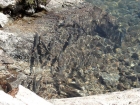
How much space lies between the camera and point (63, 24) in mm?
15773

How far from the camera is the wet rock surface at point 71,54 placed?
12.4 m

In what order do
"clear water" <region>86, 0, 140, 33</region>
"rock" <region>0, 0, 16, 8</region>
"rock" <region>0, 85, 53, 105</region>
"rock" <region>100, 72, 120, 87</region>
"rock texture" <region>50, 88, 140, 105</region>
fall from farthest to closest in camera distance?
"clear water" <region>86, 0, 140, 33</region>
"rock" <region>0, 0, 16, 8</region>
"rock" <region>100, 72, 120, 87</region>
"rock texture" <region>50, 88, 140, 105</region>
"rock" <region>0, 85, 53, 105</region>

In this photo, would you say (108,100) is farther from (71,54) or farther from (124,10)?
(124,10)

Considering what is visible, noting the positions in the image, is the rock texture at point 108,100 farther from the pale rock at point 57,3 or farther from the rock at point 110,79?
the pale rock at point 57,3

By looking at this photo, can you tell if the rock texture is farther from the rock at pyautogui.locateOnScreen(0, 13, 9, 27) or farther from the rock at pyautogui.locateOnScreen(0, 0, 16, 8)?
the rock at pyautogui.locateOnScreen(0, 0, 16, 8)

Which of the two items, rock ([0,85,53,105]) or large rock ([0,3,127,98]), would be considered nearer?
rock ([0,85,53,105])

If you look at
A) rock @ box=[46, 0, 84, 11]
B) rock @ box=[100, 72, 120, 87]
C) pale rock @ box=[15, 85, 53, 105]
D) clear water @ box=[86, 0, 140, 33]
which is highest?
rock @ box=[46, 0, 84, 11]

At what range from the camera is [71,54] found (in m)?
14.2

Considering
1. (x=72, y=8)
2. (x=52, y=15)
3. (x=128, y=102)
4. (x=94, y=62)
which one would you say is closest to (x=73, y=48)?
(x=94, y=62)

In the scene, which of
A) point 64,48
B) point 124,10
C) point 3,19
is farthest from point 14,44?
point 124,10

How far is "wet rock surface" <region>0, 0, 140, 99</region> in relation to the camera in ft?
40.6

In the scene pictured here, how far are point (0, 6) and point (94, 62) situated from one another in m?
6.18

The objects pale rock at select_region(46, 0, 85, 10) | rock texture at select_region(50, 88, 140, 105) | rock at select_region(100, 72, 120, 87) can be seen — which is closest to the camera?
rock texture at select_region(50, 88, 140, 105)

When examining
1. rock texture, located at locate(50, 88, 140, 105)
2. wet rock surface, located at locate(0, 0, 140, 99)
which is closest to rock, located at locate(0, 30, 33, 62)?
wet rock surface, located at locate(0, 0, 140, 99)
